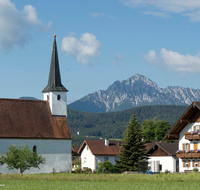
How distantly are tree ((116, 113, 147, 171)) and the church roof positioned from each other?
9.40 meters

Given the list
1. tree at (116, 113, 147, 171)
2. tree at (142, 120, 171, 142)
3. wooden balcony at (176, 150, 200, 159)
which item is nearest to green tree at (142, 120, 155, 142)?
tree at (142, 120, 171, 142)

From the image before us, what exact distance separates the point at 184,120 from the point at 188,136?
1.77 m

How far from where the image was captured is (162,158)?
224 feet

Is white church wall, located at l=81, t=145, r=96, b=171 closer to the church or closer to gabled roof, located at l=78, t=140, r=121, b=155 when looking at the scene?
gabled roof, located at l=78, t=140, r=121, b=155

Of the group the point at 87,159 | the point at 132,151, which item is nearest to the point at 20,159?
the point at 132,151

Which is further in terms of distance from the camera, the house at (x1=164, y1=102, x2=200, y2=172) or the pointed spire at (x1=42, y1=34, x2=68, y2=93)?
the pointed spire at (x1=42, y1=34, x2=68, y2=93)

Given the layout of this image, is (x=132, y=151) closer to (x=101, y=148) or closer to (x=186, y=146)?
(x=186, y=146)

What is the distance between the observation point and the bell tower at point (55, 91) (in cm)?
6769

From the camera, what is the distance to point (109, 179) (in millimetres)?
38250

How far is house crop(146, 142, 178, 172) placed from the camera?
6725 centimetres

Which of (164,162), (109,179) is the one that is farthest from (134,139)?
(109,179)

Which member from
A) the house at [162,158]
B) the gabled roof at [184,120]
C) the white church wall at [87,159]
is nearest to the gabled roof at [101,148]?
the white church wall at [87,159]

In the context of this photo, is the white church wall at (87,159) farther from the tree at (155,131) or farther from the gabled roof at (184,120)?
the gabled roof at (184,120)

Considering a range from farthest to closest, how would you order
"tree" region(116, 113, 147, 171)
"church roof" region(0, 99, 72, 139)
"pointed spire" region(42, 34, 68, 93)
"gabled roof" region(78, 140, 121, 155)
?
"gabled roof" region(78, 140, 121, 155) < "pointed spire" region(42, 34, 68, 93) < "church roof" region(0, 99, 72, 139) < "tree" region(116, 113, 147, 171)
